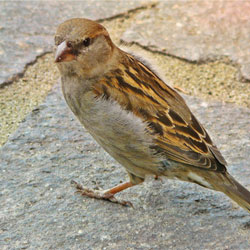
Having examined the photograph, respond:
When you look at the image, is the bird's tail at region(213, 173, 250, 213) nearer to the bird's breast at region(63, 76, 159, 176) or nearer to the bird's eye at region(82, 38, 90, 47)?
the bird's breast at region(63, 76, 159, 176)

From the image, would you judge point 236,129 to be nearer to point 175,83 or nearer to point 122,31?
point 175,83

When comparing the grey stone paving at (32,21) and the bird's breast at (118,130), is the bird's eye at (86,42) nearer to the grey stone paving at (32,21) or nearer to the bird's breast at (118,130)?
the bird's breast at (118,130)

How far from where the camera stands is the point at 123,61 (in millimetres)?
3227

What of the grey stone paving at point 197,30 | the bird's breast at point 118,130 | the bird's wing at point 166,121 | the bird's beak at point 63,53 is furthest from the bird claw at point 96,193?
the grey stone paving at point 197,30

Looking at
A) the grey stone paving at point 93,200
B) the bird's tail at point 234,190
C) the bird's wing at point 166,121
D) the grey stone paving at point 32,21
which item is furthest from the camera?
the grey stone paving at point 32,21

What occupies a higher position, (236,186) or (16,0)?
(16,0)

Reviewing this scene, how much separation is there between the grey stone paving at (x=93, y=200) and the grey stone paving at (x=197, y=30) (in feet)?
1.59

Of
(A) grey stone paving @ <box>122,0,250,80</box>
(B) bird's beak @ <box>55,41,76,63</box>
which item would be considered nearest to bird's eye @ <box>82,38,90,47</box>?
(B) bird's beak @ <box>55,41,76,63</box>

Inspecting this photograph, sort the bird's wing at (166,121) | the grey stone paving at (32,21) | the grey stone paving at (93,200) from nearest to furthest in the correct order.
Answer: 1. the grey stone paving at (93,200)
2. the bird's wing at (166,121)
3. the grey stone paving at (32,21)

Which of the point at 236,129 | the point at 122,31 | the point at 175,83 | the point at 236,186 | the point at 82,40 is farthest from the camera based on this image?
the point at 122,31

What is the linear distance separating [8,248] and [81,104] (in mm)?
832

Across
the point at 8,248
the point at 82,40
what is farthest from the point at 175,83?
the point at 8,248

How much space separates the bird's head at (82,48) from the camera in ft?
9.87

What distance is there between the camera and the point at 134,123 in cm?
296
